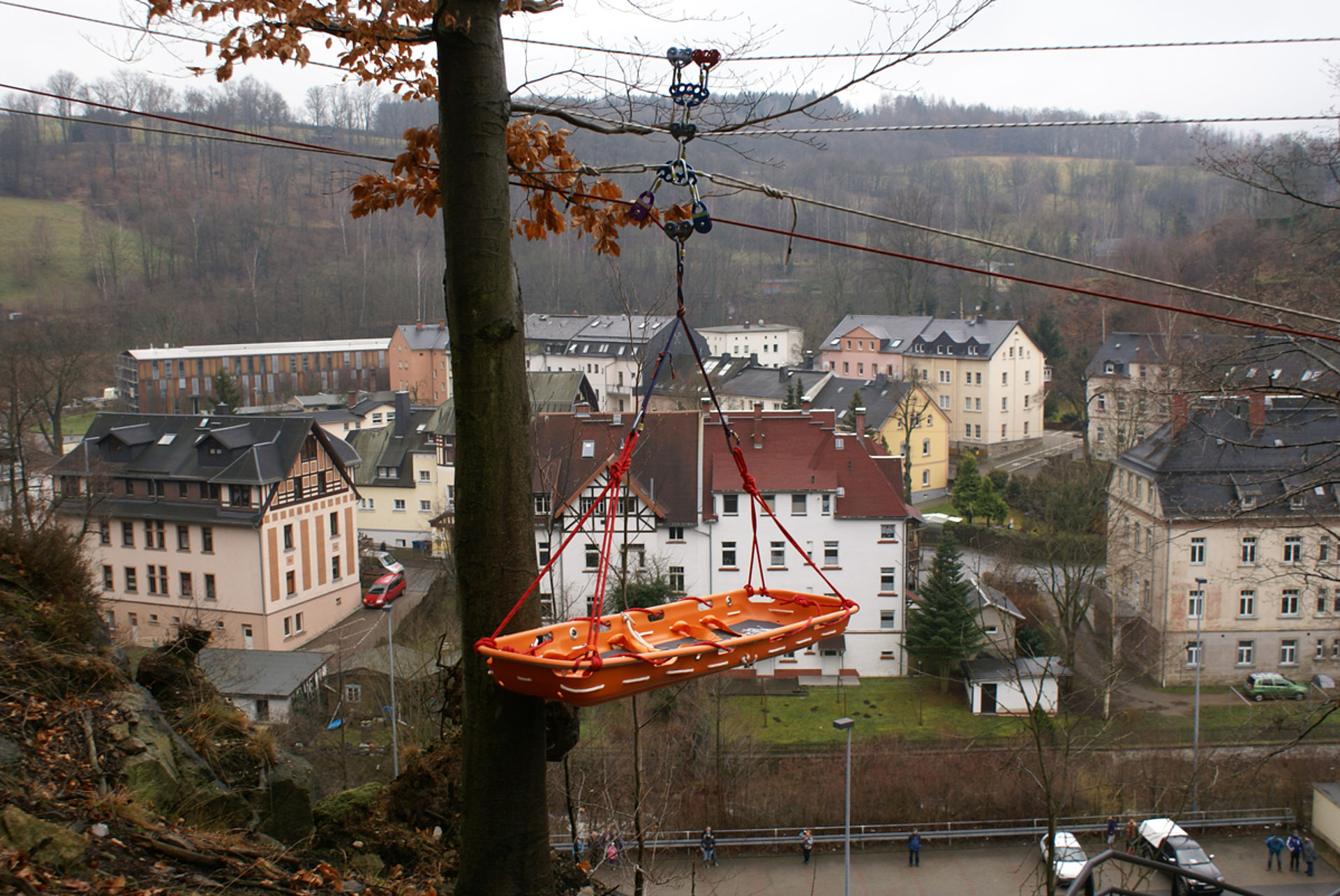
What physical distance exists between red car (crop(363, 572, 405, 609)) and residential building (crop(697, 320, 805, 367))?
3530cm

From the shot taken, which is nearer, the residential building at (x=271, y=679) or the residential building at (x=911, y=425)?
the residential building at (x=271, y=679)

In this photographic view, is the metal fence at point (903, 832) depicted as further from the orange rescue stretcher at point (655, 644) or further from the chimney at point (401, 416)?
the chimney at point (401, 416)

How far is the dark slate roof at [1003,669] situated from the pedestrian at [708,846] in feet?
26.3

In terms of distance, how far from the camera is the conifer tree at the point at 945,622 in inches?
891

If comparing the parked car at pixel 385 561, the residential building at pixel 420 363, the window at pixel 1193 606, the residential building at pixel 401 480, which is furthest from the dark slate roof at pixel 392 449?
the window at pixel 1193 606

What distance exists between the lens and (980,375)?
47.5 meters

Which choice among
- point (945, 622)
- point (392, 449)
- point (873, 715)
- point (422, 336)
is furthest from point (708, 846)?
point (422, 336)

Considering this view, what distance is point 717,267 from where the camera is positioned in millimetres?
79812

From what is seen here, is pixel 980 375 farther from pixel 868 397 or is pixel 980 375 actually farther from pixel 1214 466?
pixel 1214 466

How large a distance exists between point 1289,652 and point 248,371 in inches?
1936

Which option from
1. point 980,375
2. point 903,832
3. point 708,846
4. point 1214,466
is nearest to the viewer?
point 708,846

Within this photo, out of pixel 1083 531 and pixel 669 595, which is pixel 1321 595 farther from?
pixel 669 595

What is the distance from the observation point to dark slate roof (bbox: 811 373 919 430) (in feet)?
130

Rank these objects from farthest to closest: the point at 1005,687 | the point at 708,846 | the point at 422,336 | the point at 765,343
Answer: the point at 765,343
the point at 422,336
the point at 1005,687
the point at 708,846
